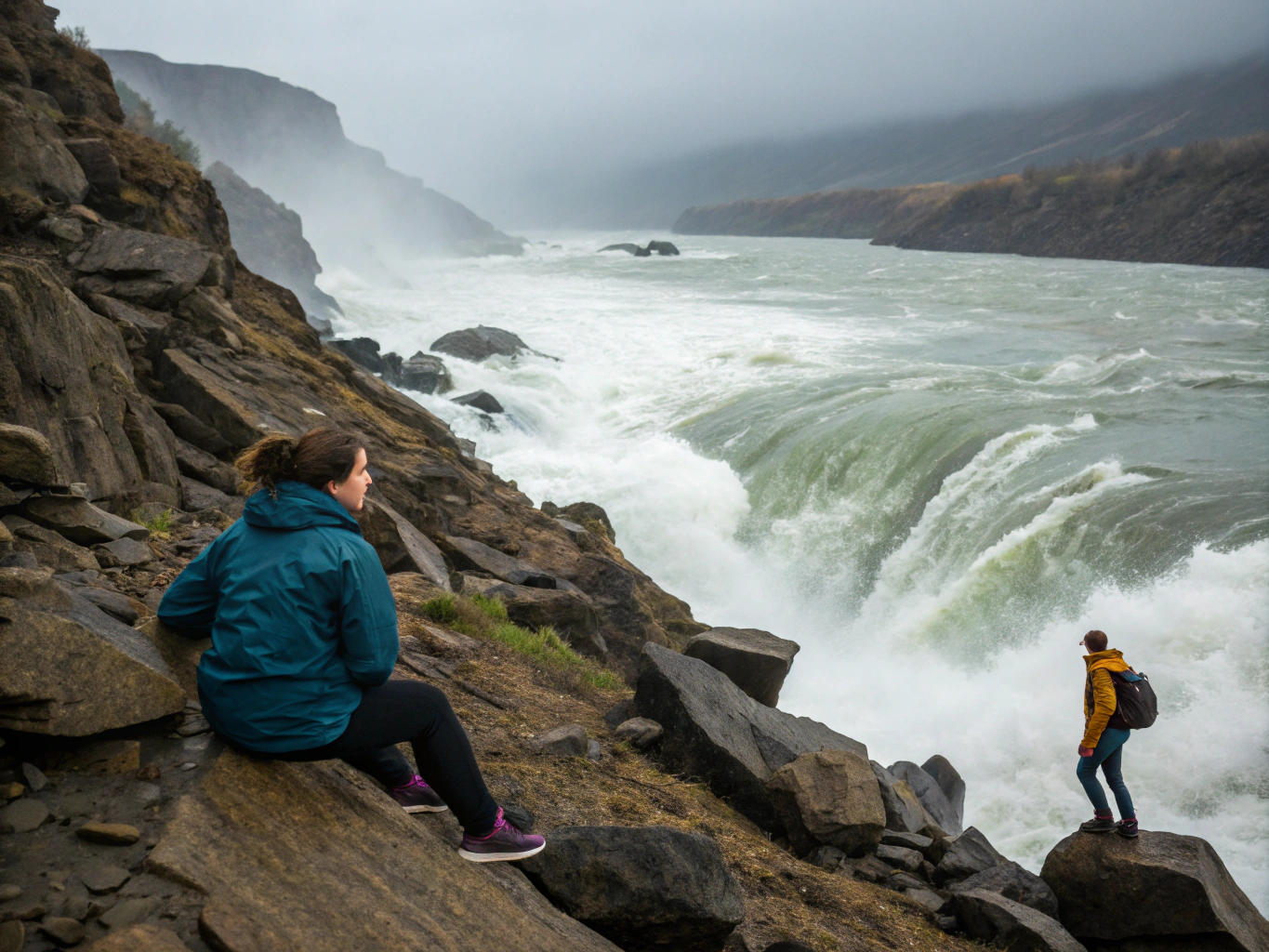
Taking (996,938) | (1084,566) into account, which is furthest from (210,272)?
(1084,566)

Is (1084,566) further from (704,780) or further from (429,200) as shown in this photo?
(429,200)

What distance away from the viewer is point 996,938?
4945 mm

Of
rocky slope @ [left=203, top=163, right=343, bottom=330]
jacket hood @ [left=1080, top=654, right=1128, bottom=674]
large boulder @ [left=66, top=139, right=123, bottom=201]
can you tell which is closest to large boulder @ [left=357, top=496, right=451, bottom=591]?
jacket hood @ [left=1080, top=654, right=1128, bottom=674]

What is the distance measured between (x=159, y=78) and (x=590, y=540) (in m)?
131

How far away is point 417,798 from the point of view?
3600mm

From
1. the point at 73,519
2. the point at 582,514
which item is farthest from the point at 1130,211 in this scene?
the point at 73,519

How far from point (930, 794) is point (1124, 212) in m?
74.4

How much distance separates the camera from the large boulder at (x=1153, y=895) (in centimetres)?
509

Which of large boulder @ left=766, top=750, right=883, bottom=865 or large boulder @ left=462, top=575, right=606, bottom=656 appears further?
large boulder @ left=462, top=575, right=606, bottom=656

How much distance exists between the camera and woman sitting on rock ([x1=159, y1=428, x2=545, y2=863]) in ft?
9.88

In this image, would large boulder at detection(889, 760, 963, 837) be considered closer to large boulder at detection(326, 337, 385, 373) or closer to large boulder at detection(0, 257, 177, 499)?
large boulder at detection(0, 257, 177, 499)

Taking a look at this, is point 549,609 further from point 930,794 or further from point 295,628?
point 295,628

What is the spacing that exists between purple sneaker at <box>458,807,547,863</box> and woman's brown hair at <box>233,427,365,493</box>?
1381mm

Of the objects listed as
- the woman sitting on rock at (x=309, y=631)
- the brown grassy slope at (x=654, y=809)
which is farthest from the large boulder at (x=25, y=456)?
the brown grassy slope at (x=654, y=809)
